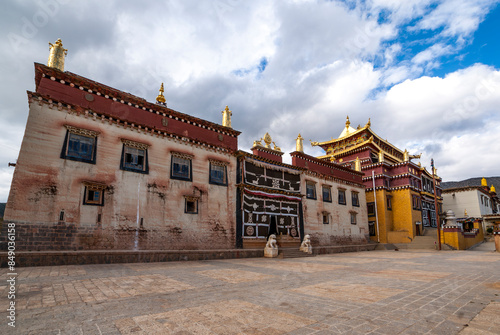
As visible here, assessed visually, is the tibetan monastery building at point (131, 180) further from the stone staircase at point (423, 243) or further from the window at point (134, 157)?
the stone staircase at point (423, 243)

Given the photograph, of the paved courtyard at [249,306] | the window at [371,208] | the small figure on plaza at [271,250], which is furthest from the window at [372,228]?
the paved courtyard at [249,306]

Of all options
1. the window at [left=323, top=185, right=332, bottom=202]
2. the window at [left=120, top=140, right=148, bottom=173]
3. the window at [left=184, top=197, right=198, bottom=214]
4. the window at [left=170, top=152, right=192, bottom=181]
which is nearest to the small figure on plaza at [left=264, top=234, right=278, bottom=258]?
the window at [left=184, top=197, right=198, bottom=214]

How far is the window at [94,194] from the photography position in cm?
1257

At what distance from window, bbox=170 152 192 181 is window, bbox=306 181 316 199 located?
449 inches

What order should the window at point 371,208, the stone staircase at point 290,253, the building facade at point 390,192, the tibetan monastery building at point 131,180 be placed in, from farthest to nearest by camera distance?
1. the window at point 371,208
2. the building facade at point 390,192
3. the stone staircase at point 290,253
4. the tibetan monastery building at point 131,180

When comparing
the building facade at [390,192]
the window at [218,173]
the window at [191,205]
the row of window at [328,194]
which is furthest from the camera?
the building facade at [390,192]

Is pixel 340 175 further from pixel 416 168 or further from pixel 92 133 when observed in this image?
pixel 92 133

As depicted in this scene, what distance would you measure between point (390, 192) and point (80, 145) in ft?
102

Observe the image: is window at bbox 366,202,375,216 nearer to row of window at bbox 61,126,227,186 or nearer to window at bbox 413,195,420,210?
window at bbox 413,195,420,210

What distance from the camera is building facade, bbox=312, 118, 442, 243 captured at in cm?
2945

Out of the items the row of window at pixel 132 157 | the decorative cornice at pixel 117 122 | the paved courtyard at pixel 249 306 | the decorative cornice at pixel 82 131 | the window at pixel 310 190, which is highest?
the decorative cornice at pixel 117 122

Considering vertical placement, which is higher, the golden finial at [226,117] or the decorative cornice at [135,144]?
the golden finial at [226,117]

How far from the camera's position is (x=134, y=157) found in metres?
14.7

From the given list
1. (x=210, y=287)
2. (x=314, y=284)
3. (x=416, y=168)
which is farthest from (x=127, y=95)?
(x=416, y=168)
